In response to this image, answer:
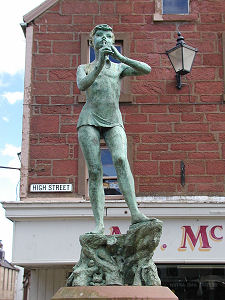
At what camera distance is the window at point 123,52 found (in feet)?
41.0

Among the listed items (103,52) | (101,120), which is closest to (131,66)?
(103,52)

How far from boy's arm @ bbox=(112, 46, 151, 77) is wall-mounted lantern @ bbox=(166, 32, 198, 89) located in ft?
18.7

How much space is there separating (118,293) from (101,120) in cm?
196

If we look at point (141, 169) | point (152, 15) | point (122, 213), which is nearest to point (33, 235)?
point (122, 213)

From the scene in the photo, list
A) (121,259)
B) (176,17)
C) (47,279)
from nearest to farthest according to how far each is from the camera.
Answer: (121,259), (47,279), (176,17)

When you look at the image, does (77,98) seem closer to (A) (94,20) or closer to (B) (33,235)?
(A) (94,20)

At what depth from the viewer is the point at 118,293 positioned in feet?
16.2

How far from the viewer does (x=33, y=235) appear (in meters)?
11.7

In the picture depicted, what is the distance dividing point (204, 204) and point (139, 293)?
22.5 ft

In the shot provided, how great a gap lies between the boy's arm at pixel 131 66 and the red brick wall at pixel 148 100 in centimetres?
607

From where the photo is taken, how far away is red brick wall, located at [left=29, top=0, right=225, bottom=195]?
12156mm

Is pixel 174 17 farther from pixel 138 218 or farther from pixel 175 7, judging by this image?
pixel 138 218

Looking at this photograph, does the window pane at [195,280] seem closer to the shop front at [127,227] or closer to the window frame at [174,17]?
the shop front at [127,227]

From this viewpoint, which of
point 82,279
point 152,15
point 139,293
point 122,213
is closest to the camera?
point 139,293
